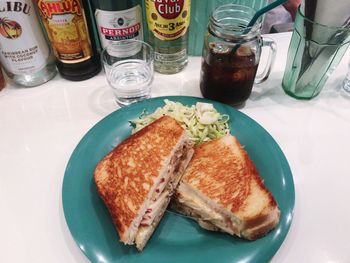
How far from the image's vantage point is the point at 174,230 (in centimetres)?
78

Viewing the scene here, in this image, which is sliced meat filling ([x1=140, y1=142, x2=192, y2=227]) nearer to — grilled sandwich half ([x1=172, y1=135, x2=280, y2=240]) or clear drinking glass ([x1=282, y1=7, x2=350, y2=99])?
grilled sandwich half ([x1=172, y1=135, x2=280, y2=240])

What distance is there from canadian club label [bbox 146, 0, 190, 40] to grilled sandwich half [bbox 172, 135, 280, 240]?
0.40 metres

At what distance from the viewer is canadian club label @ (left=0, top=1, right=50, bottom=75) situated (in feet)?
3.07

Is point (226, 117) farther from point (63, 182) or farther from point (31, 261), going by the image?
point (31, 261)

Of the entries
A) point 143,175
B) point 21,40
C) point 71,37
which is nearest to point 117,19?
point 71,37

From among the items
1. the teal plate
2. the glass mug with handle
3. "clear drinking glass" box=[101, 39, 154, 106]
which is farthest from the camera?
"clear drinking glass" box=[101, 39, 154, 106]

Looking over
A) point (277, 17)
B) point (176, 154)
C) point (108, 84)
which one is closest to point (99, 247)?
point (176, 154)

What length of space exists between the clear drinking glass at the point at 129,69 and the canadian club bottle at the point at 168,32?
0.06 metres

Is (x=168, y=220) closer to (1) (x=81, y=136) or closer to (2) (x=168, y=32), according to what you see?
(1) (x=81, y=136)

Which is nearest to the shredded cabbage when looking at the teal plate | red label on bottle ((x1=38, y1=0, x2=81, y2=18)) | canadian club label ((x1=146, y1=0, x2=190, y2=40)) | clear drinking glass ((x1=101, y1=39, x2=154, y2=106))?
the teal plate

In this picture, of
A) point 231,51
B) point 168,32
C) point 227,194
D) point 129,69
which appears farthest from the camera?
point 129,69

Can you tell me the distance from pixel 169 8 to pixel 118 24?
17 cm

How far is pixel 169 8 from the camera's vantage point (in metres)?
0.98

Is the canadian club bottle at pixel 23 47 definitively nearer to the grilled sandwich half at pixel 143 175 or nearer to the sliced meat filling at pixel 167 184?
the grilled sandwich half at pixel 143 175
